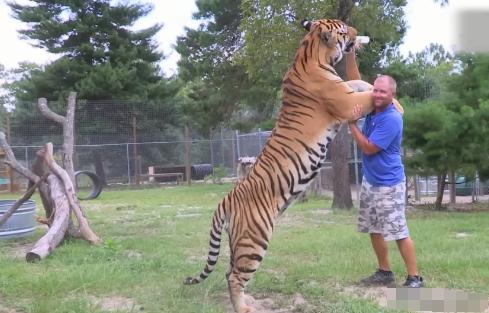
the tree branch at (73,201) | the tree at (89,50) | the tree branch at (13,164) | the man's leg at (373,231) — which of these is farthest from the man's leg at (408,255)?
the tree at (89,50)

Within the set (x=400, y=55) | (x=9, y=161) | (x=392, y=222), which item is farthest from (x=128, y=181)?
(x=392, y=222)

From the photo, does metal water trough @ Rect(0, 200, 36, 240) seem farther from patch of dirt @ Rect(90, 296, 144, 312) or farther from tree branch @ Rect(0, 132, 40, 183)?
patch of dirt @ Rect(90, 296, 144, 312)

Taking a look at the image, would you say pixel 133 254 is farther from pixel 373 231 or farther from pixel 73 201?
pixel 373 231

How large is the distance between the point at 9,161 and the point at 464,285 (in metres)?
5.61

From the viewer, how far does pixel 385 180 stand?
4527 mm

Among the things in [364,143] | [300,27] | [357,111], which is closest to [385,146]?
[364,143]

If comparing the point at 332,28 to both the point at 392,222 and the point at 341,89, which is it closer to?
the point at 341,89

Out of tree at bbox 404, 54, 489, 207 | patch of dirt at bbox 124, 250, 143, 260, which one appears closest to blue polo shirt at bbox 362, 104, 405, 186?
patch of dirt at bbox 124, 250, 143, 260

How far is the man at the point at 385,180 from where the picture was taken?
442 centimetres

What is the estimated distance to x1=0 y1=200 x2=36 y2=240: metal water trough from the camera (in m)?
7.59

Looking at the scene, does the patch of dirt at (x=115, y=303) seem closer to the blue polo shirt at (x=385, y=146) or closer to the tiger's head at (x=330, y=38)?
the blue polo shirt at (x=385, y=146)

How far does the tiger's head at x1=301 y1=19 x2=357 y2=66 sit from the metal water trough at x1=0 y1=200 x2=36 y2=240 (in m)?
5.28

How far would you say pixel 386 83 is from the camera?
431 centimetres

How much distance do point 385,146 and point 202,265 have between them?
7.45 feet
